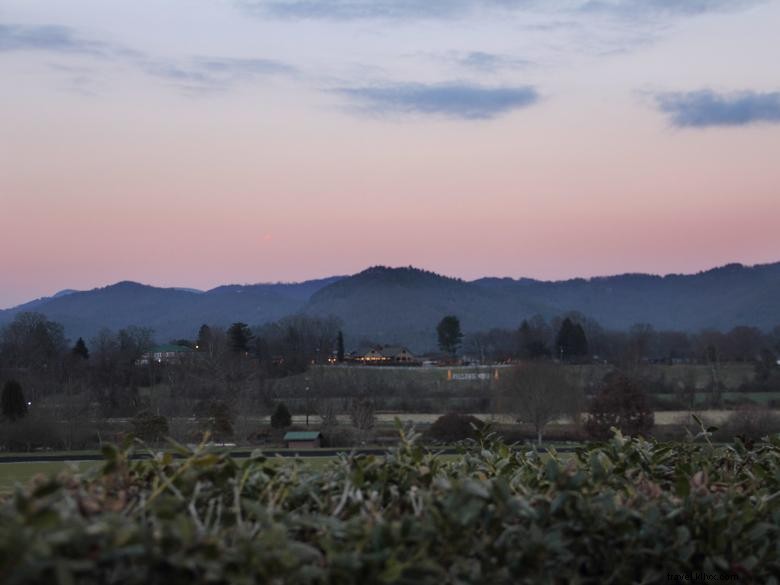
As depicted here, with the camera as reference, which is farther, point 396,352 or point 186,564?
point 396,352

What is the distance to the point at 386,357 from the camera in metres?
110

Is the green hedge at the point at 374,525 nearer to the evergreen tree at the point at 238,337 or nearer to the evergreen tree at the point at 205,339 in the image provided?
the evergreen tree at the point at 205,339

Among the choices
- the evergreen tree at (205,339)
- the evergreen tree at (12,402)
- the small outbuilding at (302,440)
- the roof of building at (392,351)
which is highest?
the evergreen tree at (205,339)

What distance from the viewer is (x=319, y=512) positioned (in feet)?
10.6

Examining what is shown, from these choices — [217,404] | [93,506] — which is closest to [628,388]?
[217,404]

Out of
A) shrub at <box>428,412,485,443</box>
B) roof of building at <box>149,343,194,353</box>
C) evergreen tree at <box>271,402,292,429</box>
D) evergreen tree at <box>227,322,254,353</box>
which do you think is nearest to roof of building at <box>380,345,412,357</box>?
roof of building at <box>149,343,194,353</box>

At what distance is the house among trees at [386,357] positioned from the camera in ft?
339

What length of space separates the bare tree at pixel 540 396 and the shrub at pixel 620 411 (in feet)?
14.5

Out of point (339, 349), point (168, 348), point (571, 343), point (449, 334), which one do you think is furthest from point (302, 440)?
point (449, 334)

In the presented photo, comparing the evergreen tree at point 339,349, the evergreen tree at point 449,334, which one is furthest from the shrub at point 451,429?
the evergreen tree at point 449,334

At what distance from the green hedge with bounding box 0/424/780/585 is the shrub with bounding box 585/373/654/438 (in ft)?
102

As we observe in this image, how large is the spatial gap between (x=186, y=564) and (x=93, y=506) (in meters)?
0.43

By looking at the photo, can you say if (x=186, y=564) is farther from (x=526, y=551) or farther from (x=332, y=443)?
(x=332, y=443)

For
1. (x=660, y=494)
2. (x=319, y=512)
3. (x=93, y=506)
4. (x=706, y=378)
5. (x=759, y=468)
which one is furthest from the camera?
(x=706, y=378)
